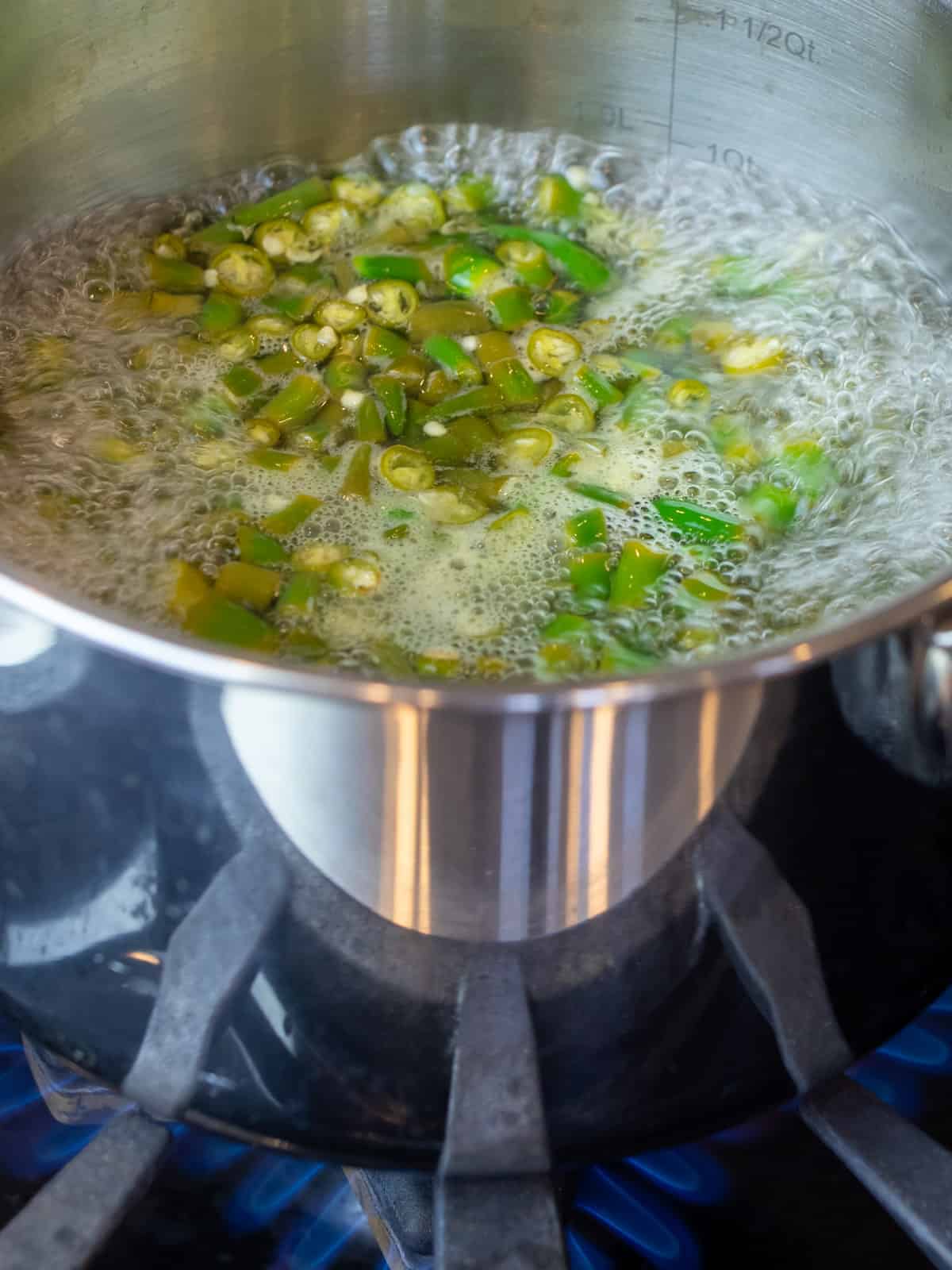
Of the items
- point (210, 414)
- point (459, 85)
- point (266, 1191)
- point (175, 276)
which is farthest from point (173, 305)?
point (266, 1191)

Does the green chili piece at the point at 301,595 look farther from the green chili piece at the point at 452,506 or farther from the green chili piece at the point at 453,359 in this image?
the green chili piece at the point at 453,359

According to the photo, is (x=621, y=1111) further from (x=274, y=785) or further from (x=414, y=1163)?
(x=274, y=785)

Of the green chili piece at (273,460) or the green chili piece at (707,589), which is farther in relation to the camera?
the green chili piece at (273,460)

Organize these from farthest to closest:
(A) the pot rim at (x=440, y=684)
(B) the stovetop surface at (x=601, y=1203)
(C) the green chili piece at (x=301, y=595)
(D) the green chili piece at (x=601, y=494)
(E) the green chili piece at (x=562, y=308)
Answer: (E) the green chili piece at (x=562, y=308) < (D) the green chili piece at (x=601, y=494) < (C) the green chili piece at (x=301, y=595) < (B) the stovetop surface at (x=601, y=1203) < (A) the pot rim at (x=440, y=684)

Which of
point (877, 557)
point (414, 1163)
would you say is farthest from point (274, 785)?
point (877, 557)

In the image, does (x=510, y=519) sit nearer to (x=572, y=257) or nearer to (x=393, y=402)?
(x=393, y=402)

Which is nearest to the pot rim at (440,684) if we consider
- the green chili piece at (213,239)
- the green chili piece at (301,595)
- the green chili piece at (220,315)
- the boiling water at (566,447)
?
the boiling water at (566,447)

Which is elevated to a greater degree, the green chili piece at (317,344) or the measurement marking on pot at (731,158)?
the measurement marking on pot at (731,158)

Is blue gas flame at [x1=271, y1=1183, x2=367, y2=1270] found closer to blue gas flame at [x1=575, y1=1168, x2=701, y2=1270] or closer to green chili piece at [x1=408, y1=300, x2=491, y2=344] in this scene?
blue gas flame at [x1=575, y1=1168, x2=701, y2=1270]
